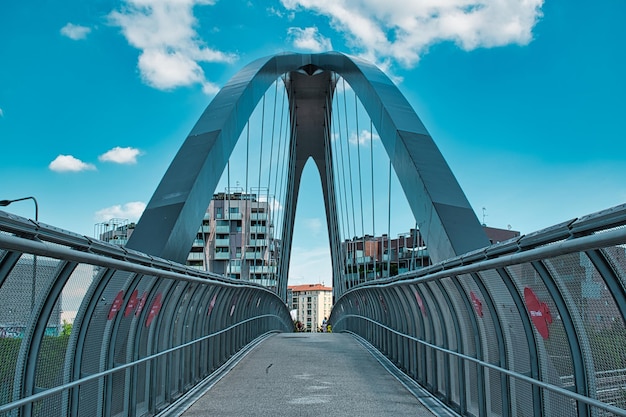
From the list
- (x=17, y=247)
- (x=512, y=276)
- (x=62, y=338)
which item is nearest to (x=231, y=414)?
(x=62, y=338)

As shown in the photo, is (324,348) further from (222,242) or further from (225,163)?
(222,242)

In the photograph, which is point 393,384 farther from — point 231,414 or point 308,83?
point 308,83

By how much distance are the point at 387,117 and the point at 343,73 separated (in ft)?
24.0

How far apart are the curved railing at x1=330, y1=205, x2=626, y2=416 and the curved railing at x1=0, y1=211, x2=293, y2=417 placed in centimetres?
252

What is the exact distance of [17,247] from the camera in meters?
2.78

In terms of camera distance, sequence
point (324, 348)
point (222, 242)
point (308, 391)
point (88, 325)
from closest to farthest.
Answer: point (88, 325) < point (308, 391) < point (324, 348) < point (222, 242)

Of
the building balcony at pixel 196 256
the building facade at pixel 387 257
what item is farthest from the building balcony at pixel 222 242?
the building facade at pixel 387 257

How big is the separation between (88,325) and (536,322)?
10.0 feet

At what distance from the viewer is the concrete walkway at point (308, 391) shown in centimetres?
670

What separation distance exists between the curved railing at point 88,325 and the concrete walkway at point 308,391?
0.67 metres

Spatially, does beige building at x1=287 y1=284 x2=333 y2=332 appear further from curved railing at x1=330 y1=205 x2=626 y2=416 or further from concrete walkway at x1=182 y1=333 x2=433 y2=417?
curved railing at x1=330 y1=205 x2=626 y2=416

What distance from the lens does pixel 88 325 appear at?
14.9 ft

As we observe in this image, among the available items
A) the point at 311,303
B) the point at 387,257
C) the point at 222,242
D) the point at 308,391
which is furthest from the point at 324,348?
the point at 311,303

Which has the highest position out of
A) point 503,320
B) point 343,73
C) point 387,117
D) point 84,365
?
point 343,73
